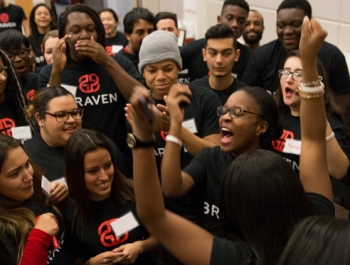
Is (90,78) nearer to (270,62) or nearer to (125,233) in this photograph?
(125,233)

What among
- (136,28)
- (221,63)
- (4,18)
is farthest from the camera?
(4,18)

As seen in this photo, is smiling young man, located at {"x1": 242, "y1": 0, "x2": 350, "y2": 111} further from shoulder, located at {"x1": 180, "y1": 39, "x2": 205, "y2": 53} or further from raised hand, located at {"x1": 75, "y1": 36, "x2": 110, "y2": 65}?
raised hand, located at {"x1": 75, "y1": 36, "x2": 110, "y2": 65}

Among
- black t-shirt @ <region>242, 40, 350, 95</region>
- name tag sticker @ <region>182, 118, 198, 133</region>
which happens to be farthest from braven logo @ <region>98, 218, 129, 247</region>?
black t-shirt @ <region>242, 40, 350, 95</region>

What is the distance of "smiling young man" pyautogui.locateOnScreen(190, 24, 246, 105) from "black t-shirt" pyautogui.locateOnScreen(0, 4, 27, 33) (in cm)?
383

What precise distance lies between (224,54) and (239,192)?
1.82 meters

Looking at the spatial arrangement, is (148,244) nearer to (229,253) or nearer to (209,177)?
(209,177)

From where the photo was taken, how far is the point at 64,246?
199 centimetres

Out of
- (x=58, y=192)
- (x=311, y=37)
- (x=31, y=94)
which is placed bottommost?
(x=58, y=192)

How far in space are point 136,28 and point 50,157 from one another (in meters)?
1.84

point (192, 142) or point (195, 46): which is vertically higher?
point (195, 46)

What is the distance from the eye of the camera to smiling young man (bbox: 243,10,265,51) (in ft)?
14.6

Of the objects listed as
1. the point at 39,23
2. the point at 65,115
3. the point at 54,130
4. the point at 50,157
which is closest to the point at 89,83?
the point at 65,115

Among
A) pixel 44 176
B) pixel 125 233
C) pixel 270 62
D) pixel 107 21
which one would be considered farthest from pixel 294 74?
pixel 107 21

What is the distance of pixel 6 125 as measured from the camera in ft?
8.67
